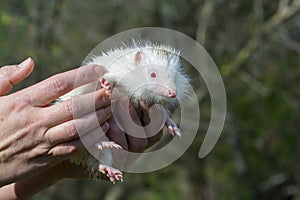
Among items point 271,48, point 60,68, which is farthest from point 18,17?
point 271,48

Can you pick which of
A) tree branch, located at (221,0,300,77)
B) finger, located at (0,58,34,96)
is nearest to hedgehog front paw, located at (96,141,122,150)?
finger, located at (0,58,34,96)

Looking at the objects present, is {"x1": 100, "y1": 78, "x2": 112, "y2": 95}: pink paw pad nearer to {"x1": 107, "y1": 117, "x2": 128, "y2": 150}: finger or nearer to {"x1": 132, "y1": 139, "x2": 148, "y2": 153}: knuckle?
{"x1": 107, "y1": 117, "x2": 128, "y2": 150}: finger

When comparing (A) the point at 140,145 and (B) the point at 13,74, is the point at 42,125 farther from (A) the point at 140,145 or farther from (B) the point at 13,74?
(A) the point at 140,145

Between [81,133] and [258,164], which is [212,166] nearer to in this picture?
[258,164]

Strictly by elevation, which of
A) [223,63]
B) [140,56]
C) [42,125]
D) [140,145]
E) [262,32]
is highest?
[262,32]

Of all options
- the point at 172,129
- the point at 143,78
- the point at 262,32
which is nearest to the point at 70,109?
the point at 143,78

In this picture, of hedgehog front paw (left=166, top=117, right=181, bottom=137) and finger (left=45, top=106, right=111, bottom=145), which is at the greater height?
hedgehog front paw (left=166, top=117, right=181, bottom=137)
